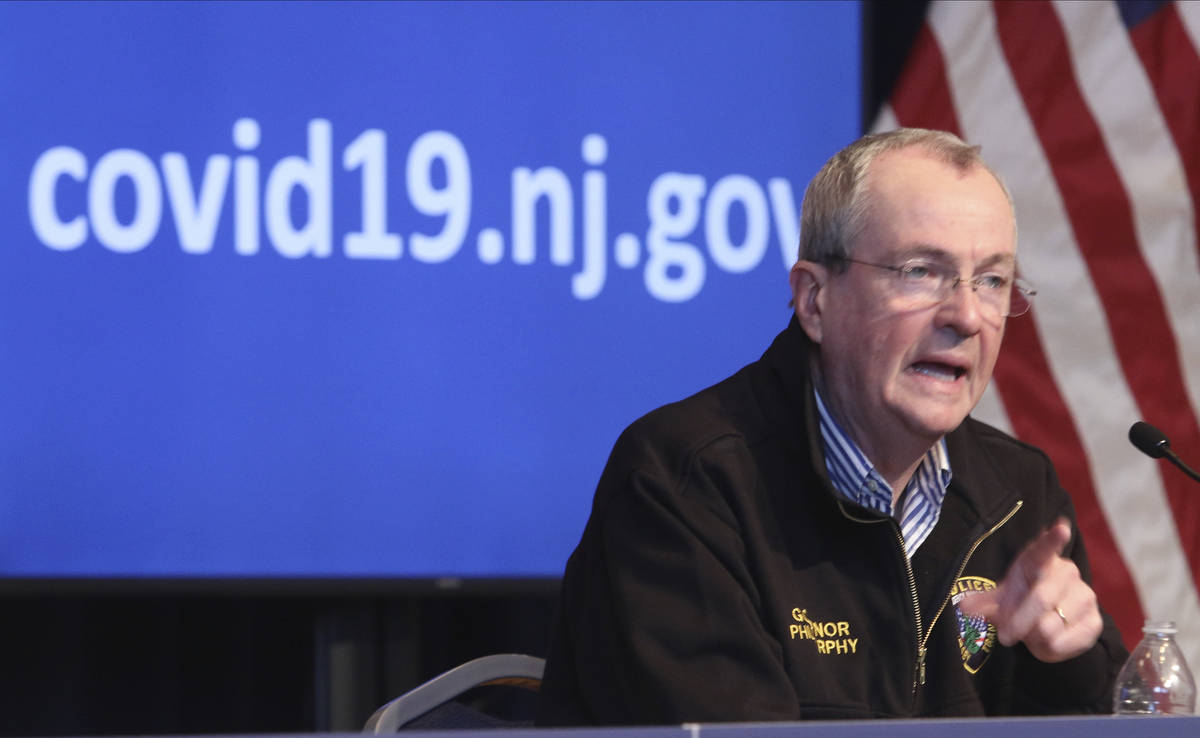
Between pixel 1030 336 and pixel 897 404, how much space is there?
1.76 m

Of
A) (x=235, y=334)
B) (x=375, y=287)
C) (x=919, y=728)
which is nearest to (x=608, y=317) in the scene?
(x=375, y=287)

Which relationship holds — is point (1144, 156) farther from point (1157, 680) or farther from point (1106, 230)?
point (1157, 680)

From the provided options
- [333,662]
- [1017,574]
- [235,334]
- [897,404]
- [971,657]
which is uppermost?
[235,334]

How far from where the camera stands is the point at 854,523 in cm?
171

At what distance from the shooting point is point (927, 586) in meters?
1.78

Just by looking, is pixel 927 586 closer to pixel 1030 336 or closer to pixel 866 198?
pixel 866 198

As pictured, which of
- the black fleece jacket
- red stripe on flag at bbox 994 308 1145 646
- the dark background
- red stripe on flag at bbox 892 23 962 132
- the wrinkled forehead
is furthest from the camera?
red stripe on flag at bbox 892 23 962 132

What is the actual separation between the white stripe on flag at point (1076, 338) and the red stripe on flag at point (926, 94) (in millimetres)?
28

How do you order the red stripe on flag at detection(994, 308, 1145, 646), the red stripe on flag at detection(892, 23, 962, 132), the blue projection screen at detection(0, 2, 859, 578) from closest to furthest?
the blue projection screen at detection(0, 2, 859, 578)
the red stripe on flag at detection(994, 308, 1145, 646)
the red stripe on flag at detection(892, 23, 962, 132)

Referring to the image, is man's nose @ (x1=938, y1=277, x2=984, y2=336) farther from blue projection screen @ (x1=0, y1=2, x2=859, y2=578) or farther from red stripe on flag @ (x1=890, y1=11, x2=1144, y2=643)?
red stripe on flag @ (x1=890, y1=11, x2=1144, y2=643)

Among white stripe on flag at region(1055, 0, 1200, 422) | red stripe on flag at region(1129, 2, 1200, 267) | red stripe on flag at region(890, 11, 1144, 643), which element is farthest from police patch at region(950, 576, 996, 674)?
red stripe on flag at region(1129, 2, 1200, 267)

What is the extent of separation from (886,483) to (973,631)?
0.82 feet

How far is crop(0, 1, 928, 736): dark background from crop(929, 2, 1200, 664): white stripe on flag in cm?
141

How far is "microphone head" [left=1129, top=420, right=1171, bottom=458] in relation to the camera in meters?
1.64
